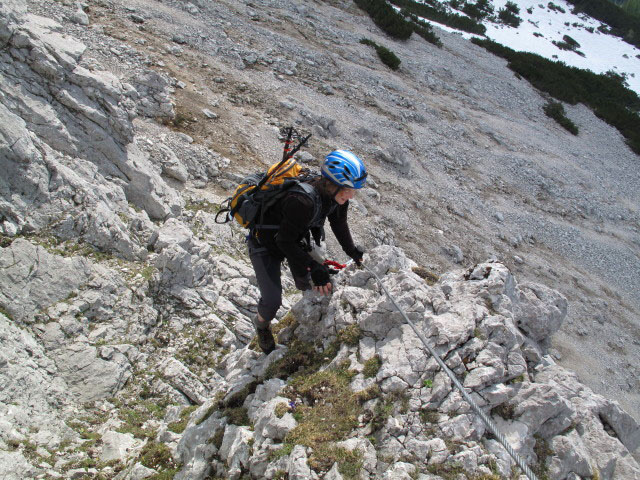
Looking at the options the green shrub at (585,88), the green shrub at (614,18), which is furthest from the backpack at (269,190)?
the green shrub at (614,18)

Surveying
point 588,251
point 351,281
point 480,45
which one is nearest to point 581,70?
point 480,45

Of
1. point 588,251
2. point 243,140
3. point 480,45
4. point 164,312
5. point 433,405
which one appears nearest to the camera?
point 433,405

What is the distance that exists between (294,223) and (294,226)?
0.13 feet

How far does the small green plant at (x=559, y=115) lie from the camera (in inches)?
1342

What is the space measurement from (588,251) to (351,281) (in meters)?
20.2

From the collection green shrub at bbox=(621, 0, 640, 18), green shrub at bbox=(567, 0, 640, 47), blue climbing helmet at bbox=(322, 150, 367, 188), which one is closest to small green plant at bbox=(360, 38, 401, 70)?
blue climbing helmet at bbox=(322, 150, 367, 188)

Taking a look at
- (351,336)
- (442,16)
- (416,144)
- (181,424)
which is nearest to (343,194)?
(351,336)

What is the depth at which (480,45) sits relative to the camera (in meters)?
42.5

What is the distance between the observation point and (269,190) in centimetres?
506

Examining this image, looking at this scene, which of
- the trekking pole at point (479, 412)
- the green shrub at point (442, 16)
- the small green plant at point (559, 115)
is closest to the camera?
the trekking pole at point (479, 412)

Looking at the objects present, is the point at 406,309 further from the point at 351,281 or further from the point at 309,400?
the point at 309,400

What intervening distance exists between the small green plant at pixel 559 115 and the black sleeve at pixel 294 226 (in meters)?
37.3

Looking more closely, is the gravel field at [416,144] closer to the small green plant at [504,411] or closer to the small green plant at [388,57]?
the small green plant at [388,57]

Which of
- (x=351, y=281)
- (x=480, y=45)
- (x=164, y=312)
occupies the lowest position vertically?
(x=164, y=312)
